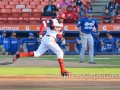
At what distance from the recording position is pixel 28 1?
81.7 ft

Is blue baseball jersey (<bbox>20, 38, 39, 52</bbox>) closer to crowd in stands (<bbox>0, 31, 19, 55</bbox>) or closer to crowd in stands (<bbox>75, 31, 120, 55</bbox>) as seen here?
crowd in stands (<bbox>0, 31, 19, 55</bbox>)

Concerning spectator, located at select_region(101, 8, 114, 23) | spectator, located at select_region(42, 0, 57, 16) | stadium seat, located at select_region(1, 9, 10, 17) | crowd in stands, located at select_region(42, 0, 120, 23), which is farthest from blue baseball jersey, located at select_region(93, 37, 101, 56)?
stadium seat, located at select_region(1, 9, 10, 17)

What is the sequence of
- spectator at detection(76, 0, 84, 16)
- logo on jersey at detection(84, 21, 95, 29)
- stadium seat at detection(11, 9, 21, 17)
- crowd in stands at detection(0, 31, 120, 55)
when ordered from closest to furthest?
logo on jersey at detection(84, 21, 95, 29), crowd in stands at detection(0, 31, 120, 55), spectator at detection(76, 0, 84, 16), stadium seat at detection(11, 9, 21, 17)

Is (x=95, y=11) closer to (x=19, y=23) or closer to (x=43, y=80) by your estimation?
(x=19, y=23)

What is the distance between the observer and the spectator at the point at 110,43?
21547 mm

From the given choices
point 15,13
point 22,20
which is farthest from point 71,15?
point 15,13

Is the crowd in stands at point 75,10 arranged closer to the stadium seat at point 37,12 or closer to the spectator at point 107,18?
the spectator at point 107,18

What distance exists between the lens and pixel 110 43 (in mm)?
21688

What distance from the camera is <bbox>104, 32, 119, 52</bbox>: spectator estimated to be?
21.5 meters

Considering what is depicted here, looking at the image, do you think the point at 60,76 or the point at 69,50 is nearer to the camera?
the point at 60,76

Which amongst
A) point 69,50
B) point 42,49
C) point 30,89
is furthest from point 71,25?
point 30,89

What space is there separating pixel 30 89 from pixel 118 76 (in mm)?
3346

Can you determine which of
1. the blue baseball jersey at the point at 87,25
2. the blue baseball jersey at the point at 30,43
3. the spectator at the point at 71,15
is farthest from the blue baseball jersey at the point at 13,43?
the blue baseball jersey at the point at 87,25

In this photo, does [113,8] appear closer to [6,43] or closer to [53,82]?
[6,43]
